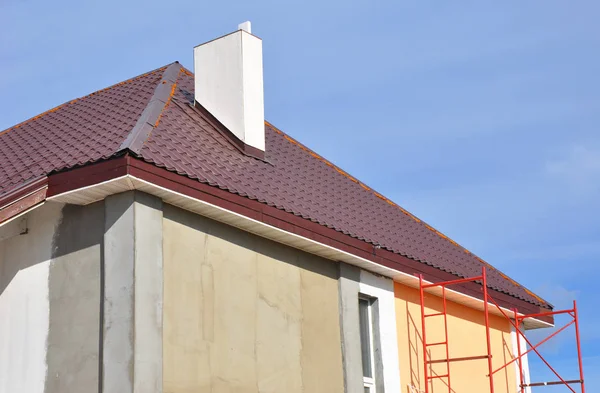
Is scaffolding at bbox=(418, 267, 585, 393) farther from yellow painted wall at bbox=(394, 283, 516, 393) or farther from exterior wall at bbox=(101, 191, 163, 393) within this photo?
Result: exterior wall at bbox=(101, 191, 163, 393)

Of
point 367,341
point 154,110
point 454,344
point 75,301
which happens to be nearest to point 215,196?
point 75,301

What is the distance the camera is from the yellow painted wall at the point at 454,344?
15.9 m

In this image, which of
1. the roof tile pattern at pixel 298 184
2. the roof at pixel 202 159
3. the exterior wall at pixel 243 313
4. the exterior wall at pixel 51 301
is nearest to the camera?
the exterior wall at pixel 51 301

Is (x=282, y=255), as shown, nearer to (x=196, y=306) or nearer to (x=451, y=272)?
(x=196, y=306)

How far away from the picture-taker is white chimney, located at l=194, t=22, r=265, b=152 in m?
15.1

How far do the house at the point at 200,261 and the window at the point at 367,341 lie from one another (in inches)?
0.9

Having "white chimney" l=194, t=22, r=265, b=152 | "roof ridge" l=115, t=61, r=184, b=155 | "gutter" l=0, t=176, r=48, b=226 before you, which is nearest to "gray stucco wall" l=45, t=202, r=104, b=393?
"gutter" l=0, t=176, r=48, b=226

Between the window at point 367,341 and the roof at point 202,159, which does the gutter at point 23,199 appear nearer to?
the roof at point 202,159

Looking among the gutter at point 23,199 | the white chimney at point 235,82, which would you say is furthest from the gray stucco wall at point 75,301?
the white chimney at point 235,82

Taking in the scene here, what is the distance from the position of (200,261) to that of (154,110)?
2.73m

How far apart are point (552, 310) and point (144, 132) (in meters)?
10.0

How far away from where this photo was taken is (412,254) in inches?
640

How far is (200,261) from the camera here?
12281 mm

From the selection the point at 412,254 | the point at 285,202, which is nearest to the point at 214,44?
the point at 285,202
